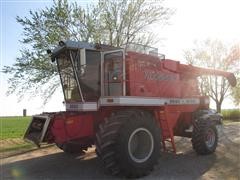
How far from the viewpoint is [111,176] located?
28.7ft

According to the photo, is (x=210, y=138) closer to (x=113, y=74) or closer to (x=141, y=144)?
(x=141, y=144)

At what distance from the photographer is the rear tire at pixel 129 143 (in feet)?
27.3

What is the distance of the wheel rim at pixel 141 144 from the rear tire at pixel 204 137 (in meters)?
2.86

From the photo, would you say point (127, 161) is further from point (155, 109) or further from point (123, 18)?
point (123, 18)

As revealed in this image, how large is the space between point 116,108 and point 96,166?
1.67 meters

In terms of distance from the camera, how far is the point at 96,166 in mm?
9953

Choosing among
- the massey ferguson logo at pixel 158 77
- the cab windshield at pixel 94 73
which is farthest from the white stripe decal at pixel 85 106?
the massey ferguson logo at pixel 158 77

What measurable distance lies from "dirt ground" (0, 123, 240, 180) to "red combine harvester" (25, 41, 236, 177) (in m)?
0.49

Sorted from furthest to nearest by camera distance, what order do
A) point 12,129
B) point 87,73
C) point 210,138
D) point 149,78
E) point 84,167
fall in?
point 12,129 → point 210,138 → point 149,78 → point 84,167 → point 87,73

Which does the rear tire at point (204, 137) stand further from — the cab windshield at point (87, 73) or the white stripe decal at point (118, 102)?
the cab windshield at point (87, 73)

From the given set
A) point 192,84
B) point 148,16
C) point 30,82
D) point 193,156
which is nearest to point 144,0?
point 148,16

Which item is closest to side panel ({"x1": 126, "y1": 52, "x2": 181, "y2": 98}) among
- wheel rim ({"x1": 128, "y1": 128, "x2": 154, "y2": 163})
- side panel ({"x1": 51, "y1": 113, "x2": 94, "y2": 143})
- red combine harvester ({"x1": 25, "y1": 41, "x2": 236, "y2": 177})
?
red combine harvester ({"x1": 25, "y1": 41, "x2": 236, "y2": 177})

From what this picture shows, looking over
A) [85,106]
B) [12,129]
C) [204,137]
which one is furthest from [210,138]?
[12,129]

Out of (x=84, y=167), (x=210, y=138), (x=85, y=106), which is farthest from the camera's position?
(x=210, y=138)
